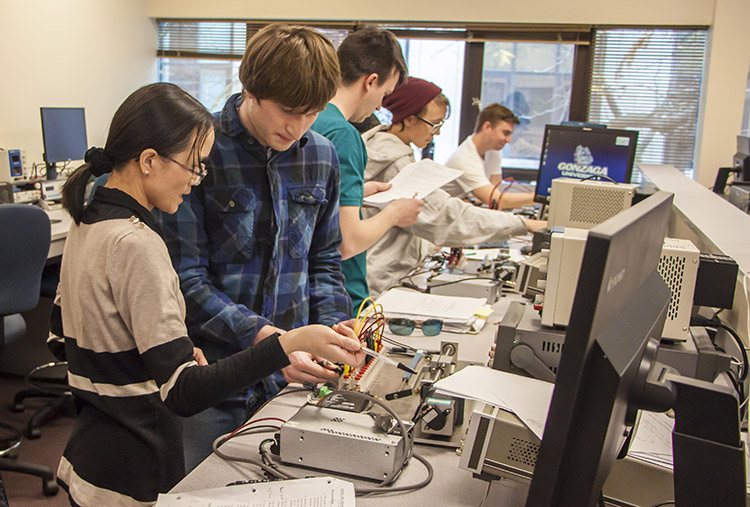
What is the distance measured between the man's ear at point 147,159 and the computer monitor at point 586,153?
210cm

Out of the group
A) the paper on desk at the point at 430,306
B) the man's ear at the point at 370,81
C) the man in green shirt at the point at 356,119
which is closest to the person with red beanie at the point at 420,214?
the paper on desk at the point at 430,306

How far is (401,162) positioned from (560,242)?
1397 mm

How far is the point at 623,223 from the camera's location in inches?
21.8

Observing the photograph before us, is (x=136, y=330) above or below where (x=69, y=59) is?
below

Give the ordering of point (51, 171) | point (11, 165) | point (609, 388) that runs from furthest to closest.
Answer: point (51, 171) → point (11, 165) → point (609, 388)

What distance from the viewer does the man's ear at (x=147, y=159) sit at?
107cm

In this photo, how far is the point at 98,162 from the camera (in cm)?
108

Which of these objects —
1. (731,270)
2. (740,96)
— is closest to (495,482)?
(731,270)

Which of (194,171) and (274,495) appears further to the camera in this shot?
(194,171)

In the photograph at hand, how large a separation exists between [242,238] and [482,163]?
293cm

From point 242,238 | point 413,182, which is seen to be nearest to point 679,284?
point 242,238

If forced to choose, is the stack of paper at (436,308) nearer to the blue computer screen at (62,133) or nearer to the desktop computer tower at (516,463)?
the desktop computer tower at (516,463)

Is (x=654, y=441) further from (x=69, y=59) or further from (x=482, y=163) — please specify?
(x=69, y=59)

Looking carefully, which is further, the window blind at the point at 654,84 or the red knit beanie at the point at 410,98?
the window blind at the point at 654,84
